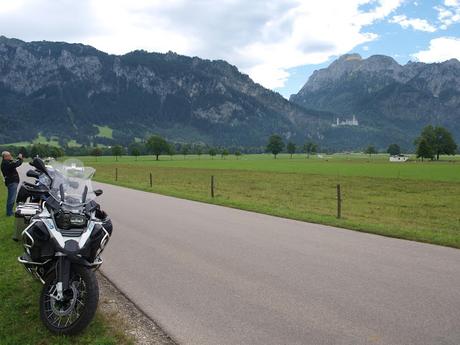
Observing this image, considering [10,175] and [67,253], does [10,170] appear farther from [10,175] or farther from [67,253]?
[67,253]

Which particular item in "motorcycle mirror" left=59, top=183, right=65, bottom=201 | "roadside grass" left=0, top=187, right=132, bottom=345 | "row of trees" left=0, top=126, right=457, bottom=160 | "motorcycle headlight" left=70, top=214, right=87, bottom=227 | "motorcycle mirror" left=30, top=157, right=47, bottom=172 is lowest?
"roadside grass" left=0, top=187, right=132, bottom=345

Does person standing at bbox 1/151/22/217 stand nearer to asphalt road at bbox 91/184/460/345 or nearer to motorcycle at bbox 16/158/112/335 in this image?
asphalt road at bbox 91/184/460/345

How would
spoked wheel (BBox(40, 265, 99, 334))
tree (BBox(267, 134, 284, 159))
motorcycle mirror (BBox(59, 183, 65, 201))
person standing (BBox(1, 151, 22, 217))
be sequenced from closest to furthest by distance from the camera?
spoked wheel (BBox(40, 265, 99, 334)), motorcycle mirror (BBox(59, 183, 65, 201)), person standing (BBox(1, 151, 22, 217)), tree (BBox(267, 134, 284, 159))

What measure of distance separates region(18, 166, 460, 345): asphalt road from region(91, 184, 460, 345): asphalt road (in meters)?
0.02

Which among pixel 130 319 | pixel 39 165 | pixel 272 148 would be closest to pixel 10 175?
pixel 39 165

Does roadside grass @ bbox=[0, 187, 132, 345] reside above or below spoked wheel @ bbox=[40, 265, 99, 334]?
below

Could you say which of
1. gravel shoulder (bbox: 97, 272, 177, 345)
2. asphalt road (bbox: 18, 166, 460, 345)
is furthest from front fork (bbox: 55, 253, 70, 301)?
asphalt road (bbox: 18, 166, 460, 345)

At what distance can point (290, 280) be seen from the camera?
661 cm

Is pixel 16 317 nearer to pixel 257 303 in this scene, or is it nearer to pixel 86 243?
pixel 86 243

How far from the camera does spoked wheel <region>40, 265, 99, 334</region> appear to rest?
455 centimetres

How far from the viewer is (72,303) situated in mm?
4605

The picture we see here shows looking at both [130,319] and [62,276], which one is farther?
[130,319]

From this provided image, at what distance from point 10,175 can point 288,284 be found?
11022 mm

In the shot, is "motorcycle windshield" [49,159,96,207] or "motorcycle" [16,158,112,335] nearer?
"motorcycle" [16,158,112,335]
